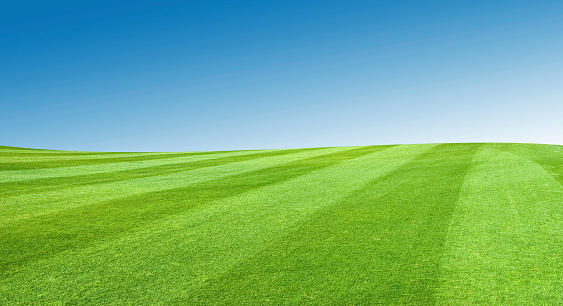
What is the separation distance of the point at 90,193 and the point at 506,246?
951cm

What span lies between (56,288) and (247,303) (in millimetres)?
2321

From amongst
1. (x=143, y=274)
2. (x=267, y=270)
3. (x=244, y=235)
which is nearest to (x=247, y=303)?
(x=267, y=270)

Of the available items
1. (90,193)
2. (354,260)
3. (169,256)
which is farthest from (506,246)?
(90,193)

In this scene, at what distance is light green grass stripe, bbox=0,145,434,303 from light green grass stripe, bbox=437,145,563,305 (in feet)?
8.76

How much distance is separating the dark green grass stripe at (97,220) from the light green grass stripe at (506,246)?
5.20 meters

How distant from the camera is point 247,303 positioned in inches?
168

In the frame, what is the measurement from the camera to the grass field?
177 inches

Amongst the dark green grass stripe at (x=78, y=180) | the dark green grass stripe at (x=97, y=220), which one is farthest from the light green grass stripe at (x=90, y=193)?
the dark green grass stripe at (x=78, y=180)

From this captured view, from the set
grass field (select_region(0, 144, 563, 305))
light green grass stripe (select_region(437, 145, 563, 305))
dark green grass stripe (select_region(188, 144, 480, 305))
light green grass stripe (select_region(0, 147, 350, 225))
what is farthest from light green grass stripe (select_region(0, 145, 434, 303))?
light green grass stripe (select_region(0, 147, 350, 225))

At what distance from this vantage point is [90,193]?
1040 centimetres

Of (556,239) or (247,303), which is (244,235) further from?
(556,239)

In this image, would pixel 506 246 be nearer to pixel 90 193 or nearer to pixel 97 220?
pixel 97 220

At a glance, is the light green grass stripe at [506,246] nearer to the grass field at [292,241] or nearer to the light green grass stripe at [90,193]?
the grass field at [292,241]

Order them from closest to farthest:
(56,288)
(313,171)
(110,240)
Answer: (56,288) < (110,240) < (313,171)
